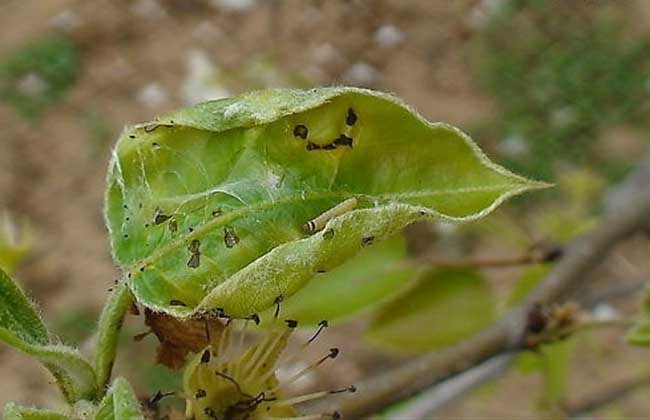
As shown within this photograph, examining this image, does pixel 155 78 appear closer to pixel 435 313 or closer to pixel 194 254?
pixel 435 313

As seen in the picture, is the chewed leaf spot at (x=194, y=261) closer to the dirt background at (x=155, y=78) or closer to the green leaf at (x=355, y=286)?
the green leaf at (x=355, y=286)

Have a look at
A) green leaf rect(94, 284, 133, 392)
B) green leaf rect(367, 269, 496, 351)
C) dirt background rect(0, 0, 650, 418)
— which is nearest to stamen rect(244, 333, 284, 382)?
green leaf rect(94, 284, 133, 392)

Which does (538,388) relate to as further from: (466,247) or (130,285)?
(130,285)

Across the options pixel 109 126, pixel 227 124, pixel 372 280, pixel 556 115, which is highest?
pixel 109 126

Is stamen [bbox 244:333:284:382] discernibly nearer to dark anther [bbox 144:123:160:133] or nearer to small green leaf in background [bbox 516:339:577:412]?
dark anther [bbox 144:123:160:133]

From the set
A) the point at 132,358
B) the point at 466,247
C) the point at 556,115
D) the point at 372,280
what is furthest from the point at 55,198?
the point at 372,280
